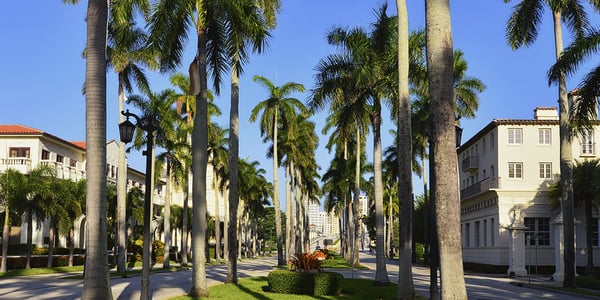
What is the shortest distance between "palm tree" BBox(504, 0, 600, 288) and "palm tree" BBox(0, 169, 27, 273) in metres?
28.1

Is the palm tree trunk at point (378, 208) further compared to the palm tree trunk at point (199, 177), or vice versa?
the palm tree trunk at point (378, 208)

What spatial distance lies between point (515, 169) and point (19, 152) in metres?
40.2

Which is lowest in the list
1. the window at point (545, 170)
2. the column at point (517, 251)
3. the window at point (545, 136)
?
the column at point (517, 251)

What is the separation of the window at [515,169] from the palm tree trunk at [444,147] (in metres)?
44.4

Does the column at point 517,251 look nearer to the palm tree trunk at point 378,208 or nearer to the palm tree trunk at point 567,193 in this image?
the palm tree trunk at point 567,193

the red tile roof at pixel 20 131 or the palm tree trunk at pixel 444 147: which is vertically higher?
the red tile roof at pixel 20 131

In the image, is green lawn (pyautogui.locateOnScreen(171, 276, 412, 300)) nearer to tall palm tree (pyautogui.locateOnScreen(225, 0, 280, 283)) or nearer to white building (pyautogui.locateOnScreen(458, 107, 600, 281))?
tall palm tree (pyautogui.locateOnScreen(225, 0, 280, 283))

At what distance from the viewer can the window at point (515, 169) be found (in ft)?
168

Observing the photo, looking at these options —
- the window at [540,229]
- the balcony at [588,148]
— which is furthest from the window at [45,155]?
the balcony at [588,148]

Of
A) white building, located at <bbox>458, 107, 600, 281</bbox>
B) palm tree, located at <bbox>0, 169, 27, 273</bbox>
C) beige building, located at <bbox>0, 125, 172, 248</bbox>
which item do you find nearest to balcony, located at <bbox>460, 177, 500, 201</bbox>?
white building, located at <bbox>458, 107, 600, 281</bbox>

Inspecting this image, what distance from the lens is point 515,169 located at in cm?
5119

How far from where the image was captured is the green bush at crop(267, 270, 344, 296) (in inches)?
863

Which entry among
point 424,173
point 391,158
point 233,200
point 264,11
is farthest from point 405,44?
point 391,158

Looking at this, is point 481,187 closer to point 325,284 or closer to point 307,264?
point 307,264
